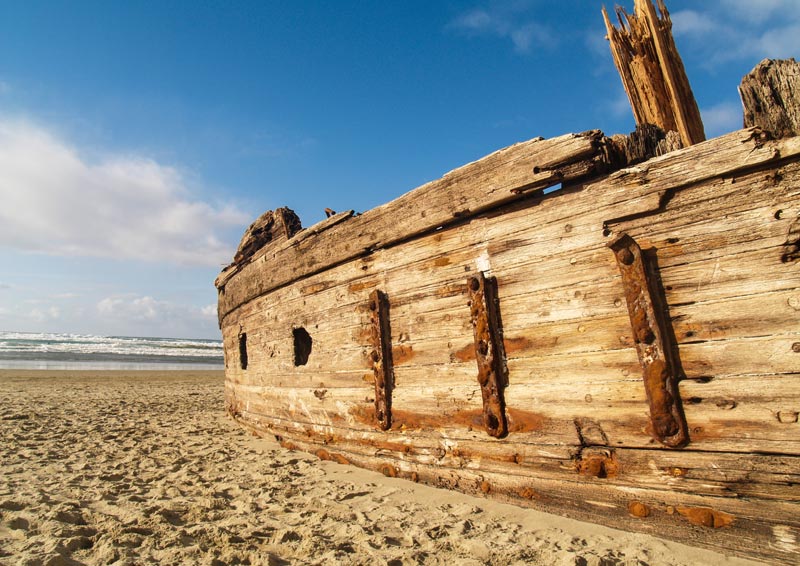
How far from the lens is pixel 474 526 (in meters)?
3.04

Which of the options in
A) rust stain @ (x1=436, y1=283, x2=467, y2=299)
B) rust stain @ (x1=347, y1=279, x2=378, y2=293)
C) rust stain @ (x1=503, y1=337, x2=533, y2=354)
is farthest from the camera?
rust stain @ (x1=347, y1=279, x2=378, y2=293)

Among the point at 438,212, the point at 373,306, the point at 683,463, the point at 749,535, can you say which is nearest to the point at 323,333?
the point at 373,306

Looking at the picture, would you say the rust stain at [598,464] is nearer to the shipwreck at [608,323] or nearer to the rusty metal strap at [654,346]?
the shipwreck at [608,323]

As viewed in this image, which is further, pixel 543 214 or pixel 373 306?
pixel 373 306

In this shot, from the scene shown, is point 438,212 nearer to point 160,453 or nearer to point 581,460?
point 581,460

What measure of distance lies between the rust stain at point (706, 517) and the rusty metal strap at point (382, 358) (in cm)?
222

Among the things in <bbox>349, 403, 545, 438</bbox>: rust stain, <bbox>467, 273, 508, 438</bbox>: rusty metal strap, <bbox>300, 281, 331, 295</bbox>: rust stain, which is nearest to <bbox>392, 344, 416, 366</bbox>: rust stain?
<bbox>349, 403, 545, 438</bbox>: rust stain

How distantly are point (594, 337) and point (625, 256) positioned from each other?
52 cm

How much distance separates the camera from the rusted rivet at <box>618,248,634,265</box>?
8.67 feet

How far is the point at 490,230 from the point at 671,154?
123cm

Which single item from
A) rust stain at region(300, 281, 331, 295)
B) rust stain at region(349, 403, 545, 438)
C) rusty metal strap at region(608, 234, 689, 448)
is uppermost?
rust stain at region(300, 281, 331, 295)

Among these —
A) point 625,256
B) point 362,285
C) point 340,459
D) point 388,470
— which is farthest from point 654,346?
point 340,459

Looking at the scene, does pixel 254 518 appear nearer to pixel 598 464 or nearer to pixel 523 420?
pixel 523 420

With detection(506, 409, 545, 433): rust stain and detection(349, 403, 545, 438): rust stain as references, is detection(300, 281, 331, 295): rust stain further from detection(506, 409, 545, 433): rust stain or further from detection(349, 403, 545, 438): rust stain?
detection(506, 409, 545, 433): rust stain
